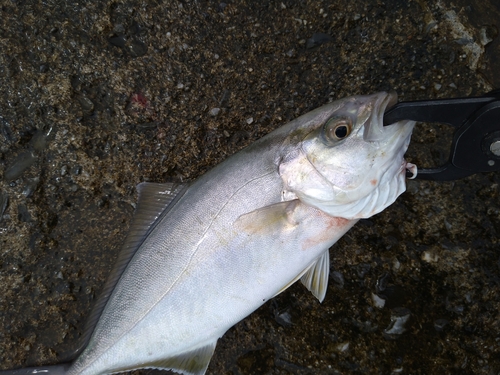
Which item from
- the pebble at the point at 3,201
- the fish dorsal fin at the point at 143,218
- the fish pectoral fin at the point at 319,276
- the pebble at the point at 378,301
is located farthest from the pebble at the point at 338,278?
the pebble at the point at 3,201

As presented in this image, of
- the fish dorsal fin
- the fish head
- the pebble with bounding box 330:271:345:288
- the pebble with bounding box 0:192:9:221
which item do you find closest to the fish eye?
the fish head

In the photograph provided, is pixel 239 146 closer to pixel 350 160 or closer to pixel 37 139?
pixel 350 160

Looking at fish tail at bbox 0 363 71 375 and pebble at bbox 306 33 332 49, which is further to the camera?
pebble at bbox 306 33 332 49

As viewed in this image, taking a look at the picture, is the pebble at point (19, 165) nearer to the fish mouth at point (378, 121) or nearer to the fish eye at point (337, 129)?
the fish eye at point (337, 129)

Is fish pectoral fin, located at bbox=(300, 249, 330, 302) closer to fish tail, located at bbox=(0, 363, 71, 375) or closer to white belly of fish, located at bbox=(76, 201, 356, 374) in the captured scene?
white belly of fish, located at bbox=(76, 201, 356, 374)

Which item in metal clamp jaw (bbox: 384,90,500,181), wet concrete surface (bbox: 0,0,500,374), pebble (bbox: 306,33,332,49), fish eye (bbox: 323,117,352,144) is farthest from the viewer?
pebble (bbox: 306,33,332,49)

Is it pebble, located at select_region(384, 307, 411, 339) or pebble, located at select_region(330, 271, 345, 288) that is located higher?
pebble, located at select_region(330, 271, 345, 288)

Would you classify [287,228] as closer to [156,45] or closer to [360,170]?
[360,170]

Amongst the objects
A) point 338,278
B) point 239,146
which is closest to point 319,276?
point 338,278
